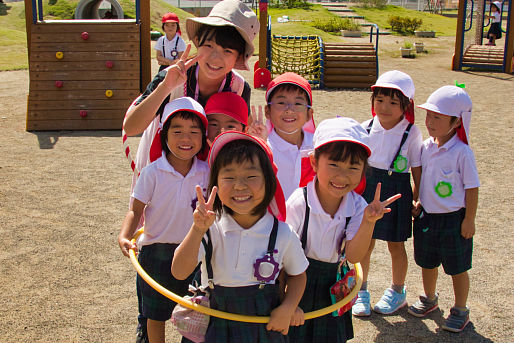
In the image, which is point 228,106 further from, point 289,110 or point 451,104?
point 451,104

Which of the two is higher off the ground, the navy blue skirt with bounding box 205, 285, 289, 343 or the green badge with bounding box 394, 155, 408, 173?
the green badge with bounding box 394, 155, 408, 173

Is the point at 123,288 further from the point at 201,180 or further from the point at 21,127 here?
the point at 21,127

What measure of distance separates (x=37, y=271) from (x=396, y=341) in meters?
2.91

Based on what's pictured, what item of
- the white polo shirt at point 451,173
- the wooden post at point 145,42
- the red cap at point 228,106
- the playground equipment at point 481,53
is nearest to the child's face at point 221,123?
the red cap at point 228,106

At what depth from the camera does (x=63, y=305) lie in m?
4.10

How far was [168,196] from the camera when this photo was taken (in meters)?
2.90

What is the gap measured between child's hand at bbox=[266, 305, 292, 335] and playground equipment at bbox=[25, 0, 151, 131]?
789 centimetres

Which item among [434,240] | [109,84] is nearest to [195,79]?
[434,240]

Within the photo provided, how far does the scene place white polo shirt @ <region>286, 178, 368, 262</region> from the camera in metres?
2.72

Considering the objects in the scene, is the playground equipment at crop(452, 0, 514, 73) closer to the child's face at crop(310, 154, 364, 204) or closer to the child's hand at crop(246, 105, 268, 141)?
the child's hand at crop(246, 105, 268, 141)

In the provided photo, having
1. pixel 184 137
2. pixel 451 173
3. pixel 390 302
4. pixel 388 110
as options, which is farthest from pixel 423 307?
pixel 184 137

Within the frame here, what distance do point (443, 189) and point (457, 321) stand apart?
0.94 meters

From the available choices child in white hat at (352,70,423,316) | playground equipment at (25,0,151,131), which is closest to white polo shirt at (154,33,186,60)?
playground equipment at (25,0,151,131)

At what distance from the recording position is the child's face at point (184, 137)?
2865mm
